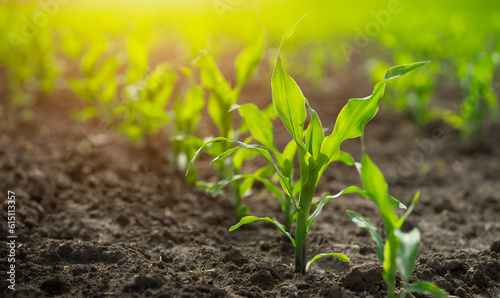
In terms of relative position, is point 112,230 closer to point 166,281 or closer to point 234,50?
point 166,281

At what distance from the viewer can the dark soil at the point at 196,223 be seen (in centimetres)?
195

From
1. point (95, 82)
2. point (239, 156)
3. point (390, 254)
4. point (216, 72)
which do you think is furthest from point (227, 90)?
point (95, 82)

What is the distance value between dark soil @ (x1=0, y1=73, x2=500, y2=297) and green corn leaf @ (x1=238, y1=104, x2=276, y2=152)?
0.55 meters

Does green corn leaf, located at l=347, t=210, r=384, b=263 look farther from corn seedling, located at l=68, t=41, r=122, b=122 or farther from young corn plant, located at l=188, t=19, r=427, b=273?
corn seedling, located at l=68, t=41, r=122, b=122

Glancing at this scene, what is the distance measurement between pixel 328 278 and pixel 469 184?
1944 millimetres

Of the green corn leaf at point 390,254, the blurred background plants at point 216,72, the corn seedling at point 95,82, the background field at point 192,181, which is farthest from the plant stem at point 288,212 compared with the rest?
the corn seedling at point 95,82

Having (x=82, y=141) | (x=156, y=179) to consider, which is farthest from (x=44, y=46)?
(x=156, y=179)

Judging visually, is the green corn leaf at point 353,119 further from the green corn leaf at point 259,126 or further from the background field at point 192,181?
the background field at point 192,181

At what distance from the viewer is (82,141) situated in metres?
3.93

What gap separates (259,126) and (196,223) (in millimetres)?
873

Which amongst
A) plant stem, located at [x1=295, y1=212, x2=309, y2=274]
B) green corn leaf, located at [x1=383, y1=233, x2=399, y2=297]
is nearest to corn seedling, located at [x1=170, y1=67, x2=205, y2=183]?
plant stem, located at [x1=295, y1=212, x2=309, y2=274]

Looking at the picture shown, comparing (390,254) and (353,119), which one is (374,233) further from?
(353,119)

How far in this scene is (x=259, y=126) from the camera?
7.11 ft

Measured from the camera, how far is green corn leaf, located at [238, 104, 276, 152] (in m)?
2.13
